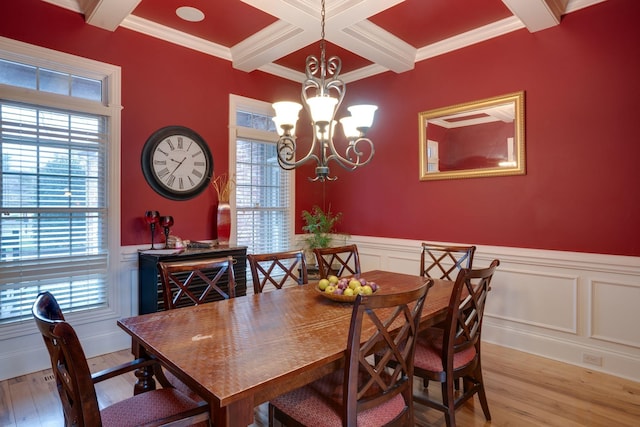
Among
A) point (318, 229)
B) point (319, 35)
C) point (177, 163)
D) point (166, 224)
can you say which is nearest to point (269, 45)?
point (319, 35)

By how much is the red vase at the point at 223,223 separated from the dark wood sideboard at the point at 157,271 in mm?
200

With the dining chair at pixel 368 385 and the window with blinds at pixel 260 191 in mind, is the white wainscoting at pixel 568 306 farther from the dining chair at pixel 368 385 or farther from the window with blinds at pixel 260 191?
the window with blinds at pixel 260 191

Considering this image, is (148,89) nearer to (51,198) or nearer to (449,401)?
(51,198)

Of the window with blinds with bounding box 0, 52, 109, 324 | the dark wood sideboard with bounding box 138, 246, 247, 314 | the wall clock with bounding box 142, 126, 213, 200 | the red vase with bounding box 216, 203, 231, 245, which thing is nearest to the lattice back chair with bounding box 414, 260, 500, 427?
the dark wood sideboard with bounding box 138, 246, 247, 314

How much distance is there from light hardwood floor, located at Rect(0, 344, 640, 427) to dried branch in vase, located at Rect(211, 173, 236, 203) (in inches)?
69.9

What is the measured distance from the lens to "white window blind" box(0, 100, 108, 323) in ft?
9.49

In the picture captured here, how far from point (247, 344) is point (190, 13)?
298cm

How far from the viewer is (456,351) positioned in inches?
81.0

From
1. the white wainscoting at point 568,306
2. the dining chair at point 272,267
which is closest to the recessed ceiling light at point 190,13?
the dining chair at point 272,267

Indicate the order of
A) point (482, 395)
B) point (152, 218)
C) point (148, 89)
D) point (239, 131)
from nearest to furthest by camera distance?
point (482, 395) < point (152, 218) < point (148, 89) < point (239, 131)

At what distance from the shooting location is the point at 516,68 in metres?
3.44

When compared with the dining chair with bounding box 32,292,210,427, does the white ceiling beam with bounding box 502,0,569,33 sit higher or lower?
higher

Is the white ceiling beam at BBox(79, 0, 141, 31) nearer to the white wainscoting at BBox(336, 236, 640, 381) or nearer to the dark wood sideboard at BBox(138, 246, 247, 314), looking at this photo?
the dark wood sideboard at BBox(138, 246, 247, 314)

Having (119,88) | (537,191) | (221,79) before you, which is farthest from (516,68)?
(119,88)
